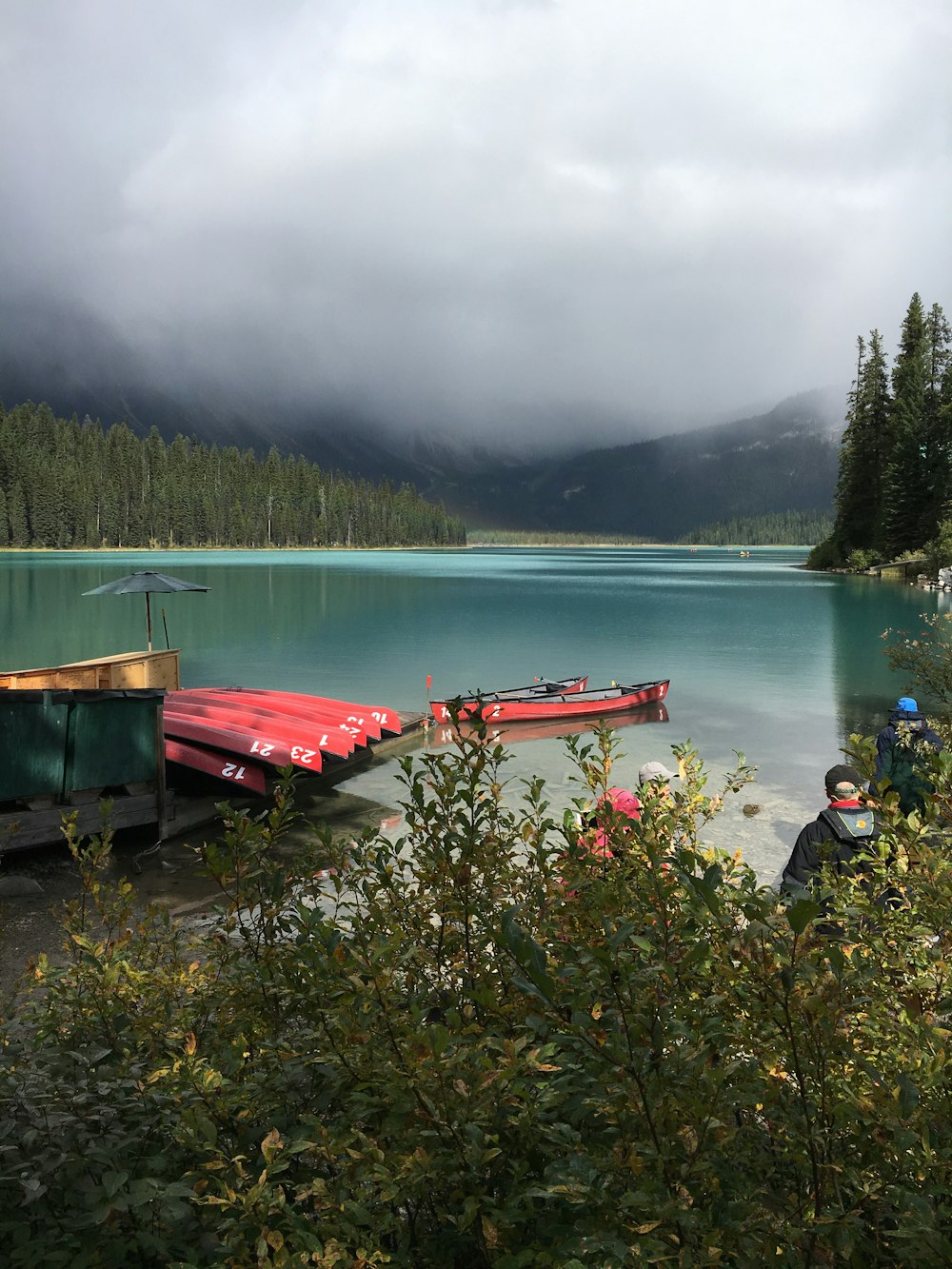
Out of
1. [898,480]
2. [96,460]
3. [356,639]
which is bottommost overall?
[356,639]

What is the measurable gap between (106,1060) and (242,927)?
726 millimetres

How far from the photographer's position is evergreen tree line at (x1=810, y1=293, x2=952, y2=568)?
75188 mm

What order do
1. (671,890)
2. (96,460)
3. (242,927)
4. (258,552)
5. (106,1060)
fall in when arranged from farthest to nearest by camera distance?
(258,552) < (96,460) < (242,927) < (106,1060) < (671,890)

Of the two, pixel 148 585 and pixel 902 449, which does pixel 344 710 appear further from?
pixel 902 449

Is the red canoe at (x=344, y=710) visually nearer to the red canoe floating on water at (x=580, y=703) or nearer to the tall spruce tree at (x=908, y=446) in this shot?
the red canoe floating on water at (x=580, y=703)

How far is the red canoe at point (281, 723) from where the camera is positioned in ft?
48.4

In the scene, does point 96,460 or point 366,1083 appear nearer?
point 366,1083

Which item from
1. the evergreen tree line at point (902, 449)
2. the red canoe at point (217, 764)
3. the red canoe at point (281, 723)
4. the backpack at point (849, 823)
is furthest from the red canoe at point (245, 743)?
A: the evergreen tree line at point (902, 449)

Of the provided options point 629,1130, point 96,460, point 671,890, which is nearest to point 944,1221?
point 629,1130

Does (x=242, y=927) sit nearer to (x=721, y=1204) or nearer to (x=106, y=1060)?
(x=106, y=1060)

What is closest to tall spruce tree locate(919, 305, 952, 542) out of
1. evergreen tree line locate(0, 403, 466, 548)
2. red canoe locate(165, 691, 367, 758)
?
red canoe locate(165, 691, 367, 758)

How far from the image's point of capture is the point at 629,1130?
214 centimetres

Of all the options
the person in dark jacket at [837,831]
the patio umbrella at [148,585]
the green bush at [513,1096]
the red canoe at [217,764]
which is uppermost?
the patio umbrella at [148,585]

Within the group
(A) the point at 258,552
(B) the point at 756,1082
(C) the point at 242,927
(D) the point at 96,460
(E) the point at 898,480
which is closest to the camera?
(B) the point at 756,1082
